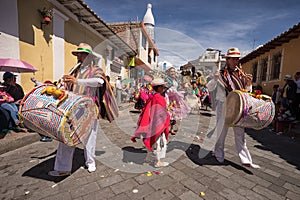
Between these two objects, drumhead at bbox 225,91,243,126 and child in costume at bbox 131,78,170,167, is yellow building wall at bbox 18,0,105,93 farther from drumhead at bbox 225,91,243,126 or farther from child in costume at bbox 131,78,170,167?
drumhead at bbox 225,91,243,126

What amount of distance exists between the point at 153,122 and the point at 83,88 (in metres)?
1.22

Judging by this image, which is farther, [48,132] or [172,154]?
[172,154]

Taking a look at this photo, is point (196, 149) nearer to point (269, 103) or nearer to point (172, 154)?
point (172, 154)

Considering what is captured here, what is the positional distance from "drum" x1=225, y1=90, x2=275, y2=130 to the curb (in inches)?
163

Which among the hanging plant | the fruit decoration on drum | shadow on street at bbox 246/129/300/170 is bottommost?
shadow on street at bbox 246/129/300/170

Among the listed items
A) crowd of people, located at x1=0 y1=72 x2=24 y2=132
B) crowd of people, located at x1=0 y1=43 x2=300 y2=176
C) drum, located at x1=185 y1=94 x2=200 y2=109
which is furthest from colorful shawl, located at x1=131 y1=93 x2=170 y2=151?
drum, located at x1=185 y1=94 x2=200 y2=109

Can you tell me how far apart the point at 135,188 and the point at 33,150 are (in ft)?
8.27

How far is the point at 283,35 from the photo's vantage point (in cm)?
812

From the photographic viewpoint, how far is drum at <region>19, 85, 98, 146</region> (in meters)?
1.94

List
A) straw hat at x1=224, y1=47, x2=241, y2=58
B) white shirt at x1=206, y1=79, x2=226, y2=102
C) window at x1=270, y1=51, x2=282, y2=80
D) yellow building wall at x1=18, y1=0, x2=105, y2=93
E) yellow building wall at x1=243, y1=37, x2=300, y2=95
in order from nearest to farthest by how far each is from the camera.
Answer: straw hat at x1=224, y1=47, x2=241, y2=58, white shirt at x1=206, y1=79, x2=226, y2=102, yellow building wall at x1=18, y1=0, x2=105, y2=93, yellow building wall at x1=243, y1=37, x2=300, y2=95, window at x1=270, y1=51, x2=282, y2=80

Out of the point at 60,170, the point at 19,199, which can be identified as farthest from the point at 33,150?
the point at 19,199

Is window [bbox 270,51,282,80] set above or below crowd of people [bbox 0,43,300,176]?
above

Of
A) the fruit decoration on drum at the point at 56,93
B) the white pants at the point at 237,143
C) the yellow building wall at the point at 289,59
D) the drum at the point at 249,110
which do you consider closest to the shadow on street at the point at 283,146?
the white pants at the point at 237,143

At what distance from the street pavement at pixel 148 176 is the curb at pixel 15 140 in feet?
0.31
